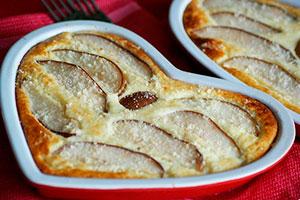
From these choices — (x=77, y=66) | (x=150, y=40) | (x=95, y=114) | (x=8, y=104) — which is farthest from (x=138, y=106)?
(x=150, y=40)

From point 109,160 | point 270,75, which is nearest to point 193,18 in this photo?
point 270,75

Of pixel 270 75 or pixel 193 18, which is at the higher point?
pixel 193 18

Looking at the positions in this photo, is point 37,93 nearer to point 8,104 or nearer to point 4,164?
point 8,104

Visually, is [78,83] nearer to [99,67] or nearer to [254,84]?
[99,67]

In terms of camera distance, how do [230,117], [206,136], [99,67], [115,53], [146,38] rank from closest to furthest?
[206,136]
[230,117]
[99,67]
[115,53]
[146,38]

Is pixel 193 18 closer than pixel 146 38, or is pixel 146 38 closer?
pixel 193 18

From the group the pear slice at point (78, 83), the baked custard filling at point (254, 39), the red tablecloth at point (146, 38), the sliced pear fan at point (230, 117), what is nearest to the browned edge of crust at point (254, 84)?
the baked custard filling at point (254, 39)
